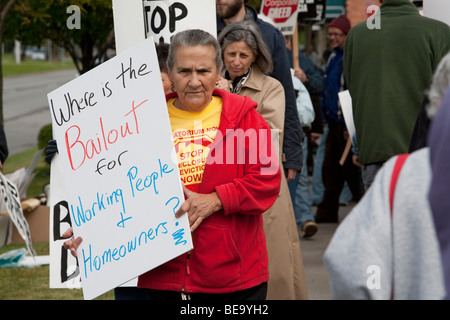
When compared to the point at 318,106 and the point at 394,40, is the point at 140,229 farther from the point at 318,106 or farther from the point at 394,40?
the point at 318,106

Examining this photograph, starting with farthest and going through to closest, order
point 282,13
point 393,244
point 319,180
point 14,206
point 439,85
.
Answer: point 319,180, point 282,13, point 14,206, point 439,85, point 393,244

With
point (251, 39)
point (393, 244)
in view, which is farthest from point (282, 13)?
point (393, 244)

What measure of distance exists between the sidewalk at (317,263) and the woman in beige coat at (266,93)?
1.31m

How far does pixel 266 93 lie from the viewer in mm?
5090

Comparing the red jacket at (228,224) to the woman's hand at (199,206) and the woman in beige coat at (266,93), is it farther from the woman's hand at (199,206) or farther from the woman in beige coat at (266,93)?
the woman in beige coat at (266,93)

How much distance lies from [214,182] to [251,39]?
64.6 inches

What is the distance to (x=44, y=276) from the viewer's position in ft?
24.6

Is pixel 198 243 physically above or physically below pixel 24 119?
above

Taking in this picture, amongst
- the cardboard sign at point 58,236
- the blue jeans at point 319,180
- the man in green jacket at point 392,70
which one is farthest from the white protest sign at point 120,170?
the blue jeans at point 319,180

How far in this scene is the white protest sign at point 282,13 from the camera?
33.0 ft

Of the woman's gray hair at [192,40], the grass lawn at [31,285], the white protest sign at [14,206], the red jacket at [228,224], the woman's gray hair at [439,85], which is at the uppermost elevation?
the woman's gray hair at [439,85]

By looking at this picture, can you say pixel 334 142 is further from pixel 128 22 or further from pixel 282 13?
pixel 128 22
